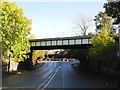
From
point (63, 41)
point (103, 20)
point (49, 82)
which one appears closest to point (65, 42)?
point (63, 41)

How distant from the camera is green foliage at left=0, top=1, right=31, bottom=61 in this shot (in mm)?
28750

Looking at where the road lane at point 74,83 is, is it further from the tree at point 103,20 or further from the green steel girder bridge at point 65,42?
the tree at point 103,20

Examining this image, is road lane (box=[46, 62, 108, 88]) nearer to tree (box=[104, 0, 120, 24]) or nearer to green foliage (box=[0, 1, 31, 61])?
tree (box=[104, 0, 120, 24])

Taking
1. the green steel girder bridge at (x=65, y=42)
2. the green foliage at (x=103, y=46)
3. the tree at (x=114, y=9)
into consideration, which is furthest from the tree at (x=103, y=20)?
the tree at (x=114, y=9)

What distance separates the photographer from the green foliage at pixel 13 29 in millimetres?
28750

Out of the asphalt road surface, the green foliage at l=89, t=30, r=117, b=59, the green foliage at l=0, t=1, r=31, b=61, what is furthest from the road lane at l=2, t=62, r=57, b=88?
the green foliage at l=89, t=30, r=117, b=59

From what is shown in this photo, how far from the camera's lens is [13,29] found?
29.8m

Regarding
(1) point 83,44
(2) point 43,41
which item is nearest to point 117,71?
(1) point 83,44

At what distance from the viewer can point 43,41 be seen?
4862 centimetres

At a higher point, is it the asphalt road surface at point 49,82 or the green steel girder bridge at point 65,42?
the green steel girder bridge at point 65,42

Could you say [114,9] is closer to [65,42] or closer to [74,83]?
[74,83]

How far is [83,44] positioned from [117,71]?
2180 cm

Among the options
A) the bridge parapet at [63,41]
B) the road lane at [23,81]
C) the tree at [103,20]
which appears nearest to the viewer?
the road lane at [23,81]

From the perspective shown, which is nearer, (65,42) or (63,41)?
(65,42)
